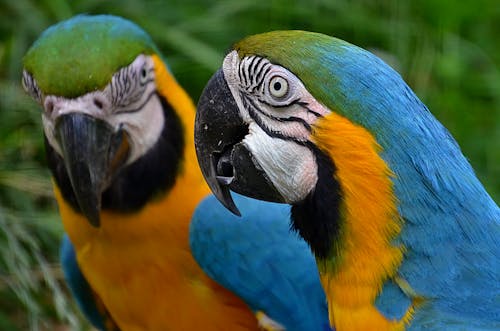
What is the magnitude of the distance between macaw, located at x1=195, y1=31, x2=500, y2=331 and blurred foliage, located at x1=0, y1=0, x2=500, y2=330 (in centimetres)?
169

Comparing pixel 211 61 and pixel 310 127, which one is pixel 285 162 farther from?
pixel 211 61

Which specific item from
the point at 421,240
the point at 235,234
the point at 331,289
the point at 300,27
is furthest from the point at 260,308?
the point at 300,27

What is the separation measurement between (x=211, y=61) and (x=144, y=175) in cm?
145

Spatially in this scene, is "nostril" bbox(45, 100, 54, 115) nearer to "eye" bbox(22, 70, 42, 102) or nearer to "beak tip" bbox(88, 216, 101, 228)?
"eye" bbox(22, 70, 42, 102)

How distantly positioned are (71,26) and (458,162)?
111 cm

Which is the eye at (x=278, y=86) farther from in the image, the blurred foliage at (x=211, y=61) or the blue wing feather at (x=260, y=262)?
the blurred foliage at (x=211, y=61)

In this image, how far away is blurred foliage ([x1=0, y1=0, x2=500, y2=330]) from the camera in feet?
11.6

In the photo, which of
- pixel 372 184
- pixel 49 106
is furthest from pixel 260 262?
pixel 372 184

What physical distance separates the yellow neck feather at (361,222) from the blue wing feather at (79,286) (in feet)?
3.86

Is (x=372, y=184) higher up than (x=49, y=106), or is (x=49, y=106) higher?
(x=372, y=184)

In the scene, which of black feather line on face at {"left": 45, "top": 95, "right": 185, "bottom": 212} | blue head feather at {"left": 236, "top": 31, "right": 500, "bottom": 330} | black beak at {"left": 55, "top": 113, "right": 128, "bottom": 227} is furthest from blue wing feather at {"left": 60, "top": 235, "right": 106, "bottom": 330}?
blue head feather at {"left": 236, "top": 31, "right": 500, "bottom": 330}

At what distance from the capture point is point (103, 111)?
7.89 ft

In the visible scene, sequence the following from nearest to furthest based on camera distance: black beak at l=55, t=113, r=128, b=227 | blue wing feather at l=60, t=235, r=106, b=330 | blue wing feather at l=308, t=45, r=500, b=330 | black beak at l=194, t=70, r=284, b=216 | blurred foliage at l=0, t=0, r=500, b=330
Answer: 1. blue wing feather at l=308, t=45, r=500, b=330
2. black beak at l=194, t=70, r=284, b=216
3. black beak at l=55, t=113, r=128, b=227
4. blue wing feather at l=60, t=235, r=106, b=330
5. blurred foliage at l=0, t=0, r=500, b=330

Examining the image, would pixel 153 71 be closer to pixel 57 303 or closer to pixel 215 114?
pixel 215 114
